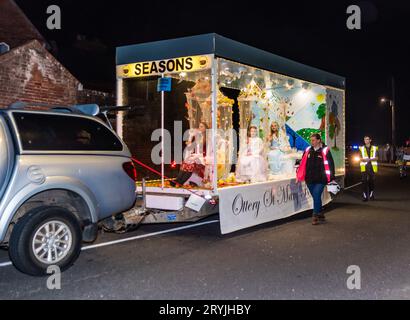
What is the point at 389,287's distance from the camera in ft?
17.3

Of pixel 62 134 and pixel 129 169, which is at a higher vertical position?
pixel 62 134

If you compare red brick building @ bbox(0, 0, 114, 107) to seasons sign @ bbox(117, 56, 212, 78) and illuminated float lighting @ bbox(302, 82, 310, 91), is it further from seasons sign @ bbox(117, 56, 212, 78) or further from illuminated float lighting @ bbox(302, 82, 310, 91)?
illuminated float lighting @ bbox(302, 82, 310, 91)

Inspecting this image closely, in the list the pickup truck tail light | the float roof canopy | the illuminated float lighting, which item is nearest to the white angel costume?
the float roof canopy

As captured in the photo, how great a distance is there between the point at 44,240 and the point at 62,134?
4.52ft

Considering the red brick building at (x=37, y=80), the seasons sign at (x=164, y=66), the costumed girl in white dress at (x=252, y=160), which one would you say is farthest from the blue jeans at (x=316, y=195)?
the red brick building at (x=37, y=80)

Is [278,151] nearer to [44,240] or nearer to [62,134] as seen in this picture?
[62,134]

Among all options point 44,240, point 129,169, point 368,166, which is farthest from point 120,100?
point 368,166

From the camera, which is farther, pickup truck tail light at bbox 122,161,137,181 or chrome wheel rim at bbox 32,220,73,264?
pickup truck tail light at bbox 122,161,137,181

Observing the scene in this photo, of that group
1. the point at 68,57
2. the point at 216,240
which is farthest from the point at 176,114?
the point at 68,57

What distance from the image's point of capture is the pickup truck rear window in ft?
18.7

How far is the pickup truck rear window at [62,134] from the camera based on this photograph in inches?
225

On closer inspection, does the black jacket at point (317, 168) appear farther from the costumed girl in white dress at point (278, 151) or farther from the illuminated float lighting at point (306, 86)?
the illuminated float lighting at point (306, 86)

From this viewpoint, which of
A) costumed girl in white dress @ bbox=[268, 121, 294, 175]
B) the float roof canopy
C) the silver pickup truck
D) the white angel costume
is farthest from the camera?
costumed girl in white dress @ bbox=[268, 121, 294, 175]

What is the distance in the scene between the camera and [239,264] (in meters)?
6.26
